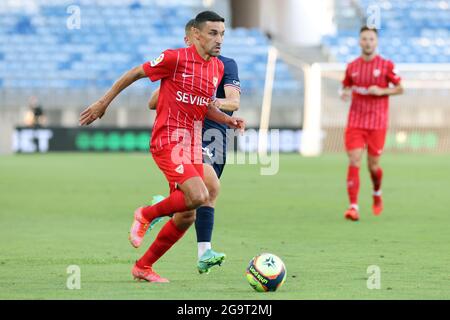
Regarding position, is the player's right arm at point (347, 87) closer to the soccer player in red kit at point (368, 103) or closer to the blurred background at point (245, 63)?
the soccer player in red kit at point (368, 103)

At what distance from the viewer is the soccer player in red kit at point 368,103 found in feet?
45.8

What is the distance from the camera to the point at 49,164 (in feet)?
91.9

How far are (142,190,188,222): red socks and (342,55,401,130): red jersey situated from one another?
22.2 ft

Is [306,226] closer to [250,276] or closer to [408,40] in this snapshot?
[250,276]

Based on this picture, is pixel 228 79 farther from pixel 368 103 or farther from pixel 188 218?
pixel 368 103

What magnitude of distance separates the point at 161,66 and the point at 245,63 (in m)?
31.6

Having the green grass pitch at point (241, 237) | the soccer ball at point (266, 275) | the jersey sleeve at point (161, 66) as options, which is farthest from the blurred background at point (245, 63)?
the soccer ball at point (266, 275)

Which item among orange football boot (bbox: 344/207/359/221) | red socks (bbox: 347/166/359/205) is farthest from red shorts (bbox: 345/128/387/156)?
orange football boot (bbox: 344/207/359/221)

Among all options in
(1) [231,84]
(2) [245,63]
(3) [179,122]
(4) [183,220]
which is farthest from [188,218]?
(2) [245,63]

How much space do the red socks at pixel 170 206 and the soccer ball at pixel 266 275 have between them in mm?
734

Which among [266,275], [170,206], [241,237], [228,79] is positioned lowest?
[241,237]

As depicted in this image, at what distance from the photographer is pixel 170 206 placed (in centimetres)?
768

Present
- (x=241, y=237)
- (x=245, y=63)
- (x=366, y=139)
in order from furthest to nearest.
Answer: (x=245, y=63)
(x=366, y=139)
(x=241, y=237)

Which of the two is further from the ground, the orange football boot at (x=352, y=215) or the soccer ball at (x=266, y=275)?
the soccer ball at (x=266, y=275)
